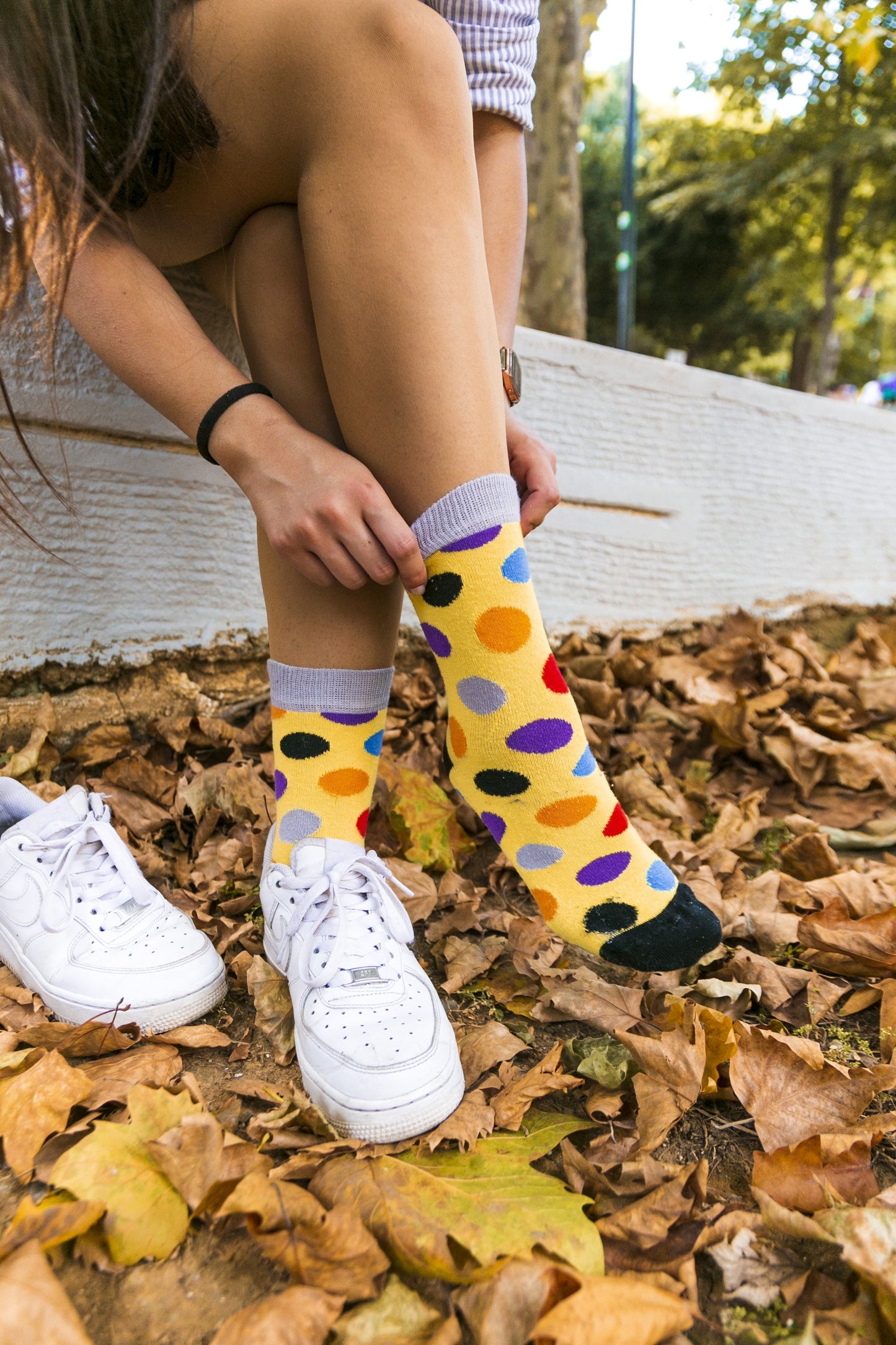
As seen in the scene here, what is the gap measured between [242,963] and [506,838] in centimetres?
33

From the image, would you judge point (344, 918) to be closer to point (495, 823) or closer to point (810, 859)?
point (495, 823)

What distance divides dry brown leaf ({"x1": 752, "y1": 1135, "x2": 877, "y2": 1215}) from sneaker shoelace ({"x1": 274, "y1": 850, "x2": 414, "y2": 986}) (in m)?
0.37

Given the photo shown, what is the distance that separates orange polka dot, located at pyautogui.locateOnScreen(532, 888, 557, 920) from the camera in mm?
914

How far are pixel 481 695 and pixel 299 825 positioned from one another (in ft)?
0.88

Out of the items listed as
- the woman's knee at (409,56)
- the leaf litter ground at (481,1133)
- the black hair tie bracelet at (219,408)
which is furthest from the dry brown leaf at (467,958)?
the woman's knee at (409,56)

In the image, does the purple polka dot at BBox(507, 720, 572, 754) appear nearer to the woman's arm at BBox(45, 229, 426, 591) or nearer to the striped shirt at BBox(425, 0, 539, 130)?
the woman's arm at BBox(45, 229, 426, 591)

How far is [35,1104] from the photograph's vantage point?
2.23ft

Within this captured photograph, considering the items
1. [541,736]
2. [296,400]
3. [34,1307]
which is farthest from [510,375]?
[34,1307]

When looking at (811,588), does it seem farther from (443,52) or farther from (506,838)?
(443,52)

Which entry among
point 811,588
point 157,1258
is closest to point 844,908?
point 157,1258

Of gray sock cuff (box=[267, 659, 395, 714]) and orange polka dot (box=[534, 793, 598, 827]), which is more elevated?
gray sock cuff (box=[267, 659, 395, 714])

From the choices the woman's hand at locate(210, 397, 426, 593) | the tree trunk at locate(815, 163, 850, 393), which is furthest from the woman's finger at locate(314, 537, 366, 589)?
the tree trunk at locate(815, 163, 850, 393)

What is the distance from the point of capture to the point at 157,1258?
1.92ft

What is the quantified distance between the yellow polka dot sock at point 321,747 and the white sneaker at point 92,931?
0.52 ft
